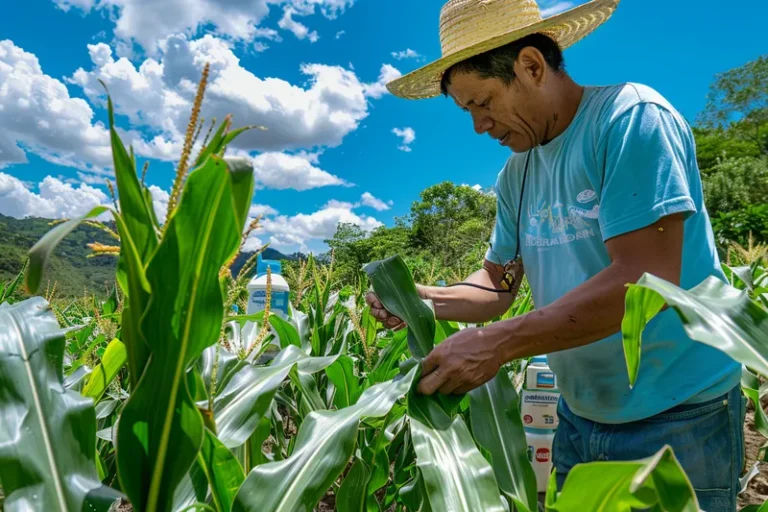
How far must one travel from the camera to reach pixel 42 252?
0.52m

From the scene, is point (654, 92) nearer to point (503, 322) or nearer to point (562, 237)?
point (562, 237)

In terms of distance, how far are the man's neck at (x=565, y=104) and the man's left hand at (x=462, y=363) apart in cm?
71

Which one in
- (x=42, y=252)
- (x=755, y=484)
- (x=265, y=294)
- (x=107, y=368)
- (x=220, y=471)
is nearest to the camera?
(x=42, y=252)

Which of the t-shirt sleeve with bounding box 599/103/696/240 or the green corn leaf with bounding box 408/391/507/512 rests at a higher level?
the t-shirt sleeve with bounding box 599/103/696/240

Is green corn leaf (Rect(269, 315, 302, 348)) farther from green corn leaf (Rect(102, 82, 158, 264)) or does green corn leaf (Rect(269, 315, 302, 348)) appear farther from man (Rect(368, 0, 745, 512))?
green corn leaf (Rect(102, 82, 158, 264))

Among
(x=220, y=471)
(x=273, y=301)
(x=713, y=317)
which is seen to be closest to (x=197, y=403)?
(x=220, y=471)

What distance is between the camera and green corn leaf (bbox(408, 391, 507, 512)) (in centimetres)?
87

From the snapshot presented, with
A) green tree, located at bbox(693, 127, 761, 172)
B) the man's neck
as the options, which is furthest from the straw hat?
green tree, located at bbox(693, 127, 761, 172)

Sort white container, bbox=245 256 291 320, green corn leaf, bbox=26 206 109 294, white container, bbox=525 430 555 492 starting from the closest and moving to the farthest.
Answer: green corn leaf, bbox=26 206 109 294 < white container, bbox=525 430 555 492 < white container, bbox=245 256 291 320

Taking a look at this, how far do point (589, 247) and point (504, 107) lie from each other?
0.44 meters

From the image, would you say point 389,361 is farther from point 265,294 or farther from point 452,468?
point 452,468

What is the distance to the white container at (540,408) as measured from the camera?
79.5 inches

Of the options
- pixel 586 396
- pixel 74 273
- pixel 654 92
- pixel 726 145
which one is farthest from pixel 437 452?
pixel 74 273

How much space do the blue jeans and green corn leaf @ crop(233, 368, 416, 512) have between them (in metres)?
0.76
